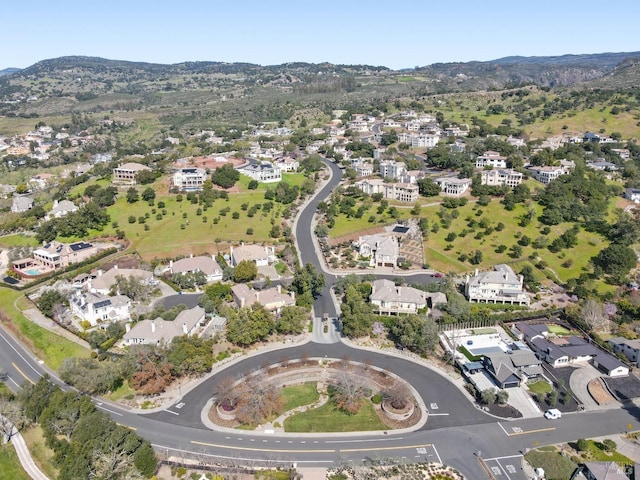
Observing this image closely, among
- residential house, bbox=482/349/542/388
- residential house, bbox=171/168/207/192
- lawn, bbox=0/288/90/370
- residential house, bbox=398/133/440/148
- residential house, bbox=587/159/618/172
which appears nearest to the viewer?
residential house, bbox=482/349/542/388

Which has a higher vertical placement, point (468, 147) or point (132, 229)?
point (468, 147)

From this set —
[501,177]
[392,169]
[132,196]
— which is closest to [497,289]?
[501,177]

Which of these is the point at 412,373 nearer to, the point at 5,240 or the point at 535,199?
the point at 535,199

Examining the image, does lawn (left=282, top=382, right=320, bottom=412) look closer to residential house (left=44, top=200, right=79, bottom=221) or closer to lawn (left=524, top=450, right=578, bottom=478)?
lawn (left=524, top=450, right=578, bottom=478)

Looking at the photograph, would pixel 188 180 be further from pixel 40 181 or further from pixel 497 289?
pixel 497 289

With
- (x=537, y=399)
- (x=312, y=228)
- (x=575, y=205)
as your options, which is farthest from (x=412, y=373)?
(x=575, y=205)

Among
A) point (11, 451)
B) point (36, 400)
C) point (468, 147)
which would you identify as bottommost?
point (11, 451)

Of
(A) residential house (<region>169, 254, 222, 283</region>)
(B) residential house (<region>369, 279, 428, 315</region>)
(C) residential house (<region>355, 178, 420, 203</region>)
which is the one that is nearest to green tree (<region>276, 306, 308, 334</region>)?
(B) residential house (<region>369, 279, 428, 315</region>)

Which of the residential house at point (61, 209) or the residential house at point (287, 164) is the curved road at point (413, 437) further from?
the residential house at point (287, 164)
